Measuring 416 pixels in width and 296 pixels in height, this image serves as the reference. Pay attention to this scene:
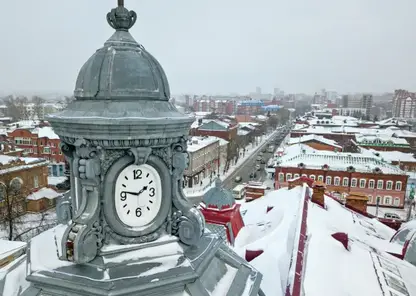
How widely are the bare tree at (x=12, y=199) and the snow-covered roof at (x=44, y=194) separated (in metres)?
1.47

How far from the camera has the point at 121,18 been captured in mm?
4625

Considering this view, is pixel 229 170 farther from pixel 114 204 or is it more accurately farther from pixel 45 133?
pixel 114 204

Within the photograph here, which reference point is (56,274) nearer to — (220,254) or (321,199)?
(220,254)

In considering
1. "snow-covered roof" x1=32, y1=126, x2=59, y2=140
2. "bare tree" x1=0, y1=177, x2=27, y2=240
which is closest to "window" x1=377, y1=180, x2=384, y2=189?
"bare tree" x1=0, y1=177, x2=27, y2=240

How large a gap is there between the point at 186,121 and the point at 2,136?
194 ft

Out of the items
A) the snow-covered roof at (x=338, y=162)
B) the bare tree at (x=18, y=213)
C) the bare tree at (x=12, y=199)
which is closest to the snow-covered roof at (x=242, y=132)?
the snow-covered roof at (x=338, y=162)

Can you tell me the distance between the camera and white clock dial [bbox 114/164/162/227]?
450 centimetres

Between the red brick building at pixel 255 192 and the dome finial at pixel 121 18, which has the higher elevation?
the dome finial at pixel 121 18

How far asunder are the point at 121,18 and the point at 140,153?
1.90 metres

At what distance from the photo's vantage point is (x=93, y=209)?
4301 mm

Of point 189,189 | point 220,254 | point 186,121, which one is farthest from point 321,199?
point 189,189

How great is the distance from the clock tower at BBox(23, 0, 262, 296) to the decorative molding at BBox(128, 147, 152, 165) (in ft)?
0.04

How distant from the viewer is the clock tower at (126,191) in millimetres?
4074

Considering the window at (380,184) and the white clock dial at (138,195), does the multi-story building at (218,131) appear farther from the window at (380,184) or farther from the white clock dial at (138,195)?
the white clock dial at (138,195)
